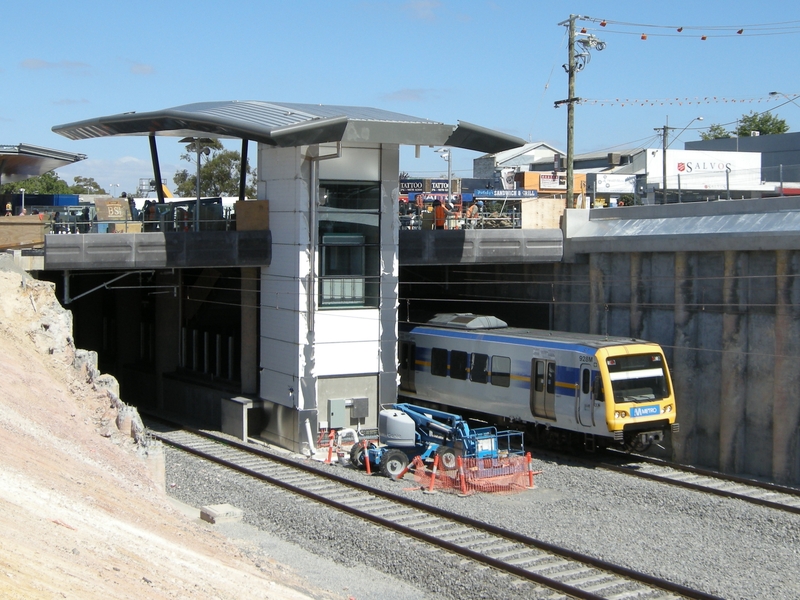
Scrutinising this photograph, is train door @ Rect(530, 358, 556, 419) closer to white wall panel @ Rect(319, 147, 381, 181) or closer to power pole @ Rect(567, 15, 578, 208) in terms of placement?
white wall panel @ Rect(319, 147, 381, 181)

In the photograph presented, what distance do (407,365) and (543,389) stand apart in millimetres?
5870

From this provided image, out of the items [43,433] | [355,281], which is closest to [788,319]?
[355,281]

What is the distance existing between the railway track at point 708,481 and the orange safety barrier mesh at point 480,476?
292cm

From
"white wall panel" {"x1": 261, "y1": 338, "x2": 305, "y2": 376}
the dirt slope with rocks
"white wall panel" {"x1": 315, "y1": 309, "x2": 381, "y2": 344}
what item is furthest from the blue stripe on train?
the dirt slope with rocks

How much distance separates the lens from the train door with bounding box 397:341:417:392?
90.3 ft

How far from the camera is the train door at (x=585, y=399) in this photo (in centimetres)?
2156

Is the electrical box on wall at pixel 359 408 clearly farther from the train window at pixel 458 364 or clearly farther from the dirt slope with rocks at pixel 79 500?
the dirt slope with rocks at pixel 79 500

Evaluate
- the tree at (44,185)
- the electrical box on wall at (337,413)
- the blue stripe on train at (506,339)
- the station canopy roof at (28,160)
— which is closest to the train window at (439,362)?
the blue stripe on train at (506,339)

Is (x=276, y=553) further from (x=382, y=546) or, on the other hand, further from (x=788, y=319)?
(x=788, y=319)

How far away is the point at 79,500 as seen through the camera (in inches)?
483

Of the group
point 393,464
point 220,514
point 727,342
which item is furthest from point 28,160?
point 727,342

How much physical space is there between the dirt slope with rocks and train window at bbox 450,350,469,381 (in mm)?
9267

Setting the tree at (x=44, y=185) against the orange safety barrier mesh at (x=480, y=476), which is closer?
the orange safety barrier mesh at (x=480, y=476)

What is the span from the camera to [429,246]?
2698 cm
